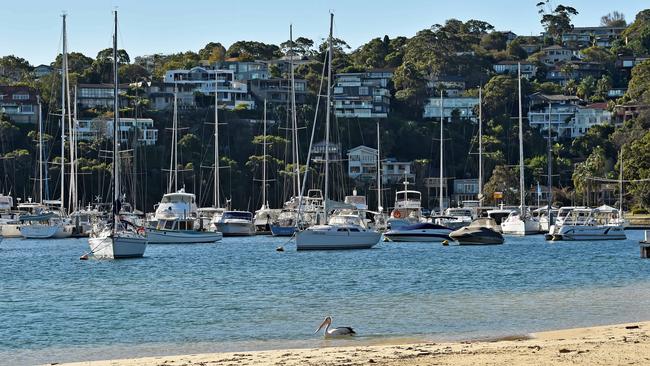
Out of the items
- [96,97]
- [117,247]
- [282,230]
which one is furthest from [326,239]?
[96,97]

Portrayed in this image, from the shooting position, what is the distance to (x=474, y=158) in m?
148

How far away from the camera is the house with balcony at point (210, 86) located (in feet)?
526

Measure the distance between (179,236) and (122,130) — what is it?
232ft

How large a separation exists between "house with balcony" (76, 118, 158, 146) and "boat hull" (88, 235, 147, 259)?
8063 centimetres

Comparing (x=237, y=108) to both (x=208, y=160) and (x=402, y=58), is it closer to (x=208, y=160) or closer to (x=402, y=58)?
(x=208, y=160)

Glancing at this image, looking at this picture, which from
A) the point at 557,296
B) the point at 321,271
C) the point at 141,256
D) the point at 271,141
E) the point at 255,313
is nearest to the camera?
the point at 255,313

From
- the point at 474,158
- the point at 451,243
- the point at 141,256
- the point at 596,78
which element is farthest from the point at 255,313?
the point at 596,78

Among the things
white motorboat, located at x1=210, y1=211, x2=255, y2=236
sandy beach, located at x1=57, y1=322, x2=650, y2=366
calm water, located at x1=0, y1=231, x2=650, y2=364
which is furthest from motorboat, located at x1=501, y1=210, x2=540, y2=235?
sandy beach, located at x1=57, y1=322, x2=650, y2=366

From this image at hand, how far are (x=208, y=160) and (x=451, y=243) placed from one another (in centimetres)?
5997

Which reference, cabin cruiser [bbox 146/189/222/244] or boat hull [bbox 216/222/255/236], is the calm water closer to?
cabin cruiser [bbox 146/189/222/244]

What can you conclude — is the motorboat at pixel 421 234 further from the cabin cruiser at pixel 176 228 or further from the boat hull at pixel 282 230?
the boat hull at pixel 282 230

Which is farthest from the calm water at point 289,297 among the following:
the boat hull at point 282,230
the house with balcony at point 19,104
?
the house with balcony at point 19,104

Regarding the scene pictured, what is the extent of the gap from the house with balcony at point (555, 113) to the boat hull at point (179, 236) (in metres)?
90.6

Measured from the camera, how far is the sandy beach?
23000 millimetres
